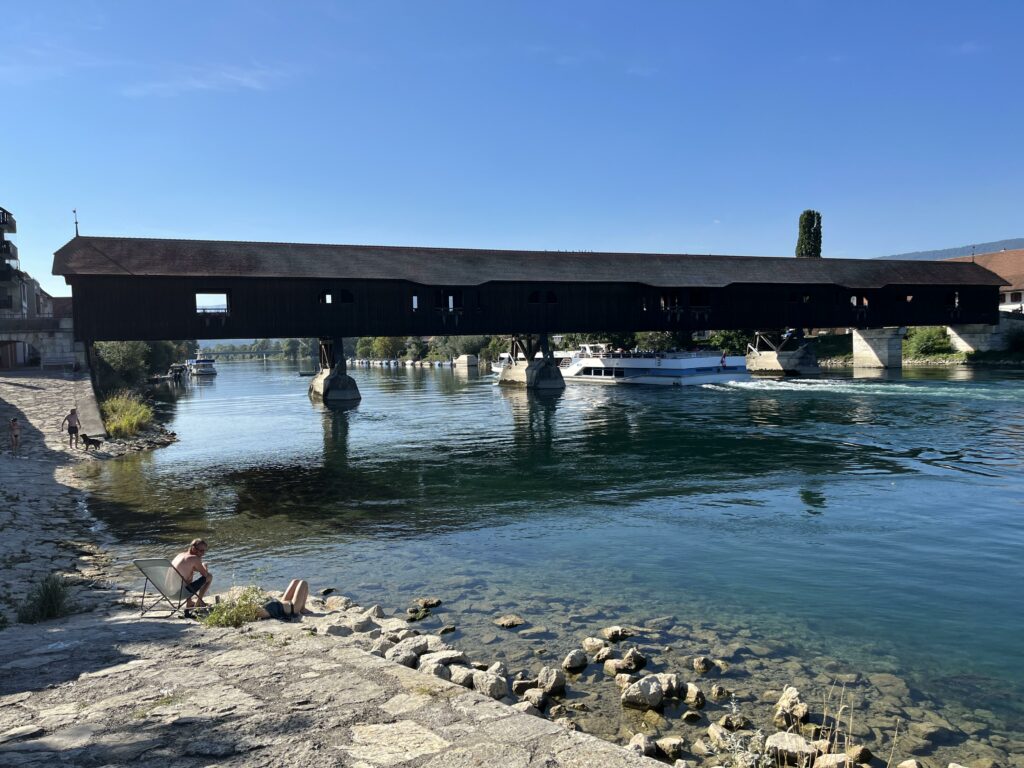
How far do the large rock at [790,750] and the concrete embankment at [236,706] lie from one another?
1.49 meters

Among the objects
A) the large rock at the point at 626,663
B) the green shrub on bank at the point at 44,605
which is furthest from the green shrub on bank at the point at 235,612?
the large rock at the point at 626,663

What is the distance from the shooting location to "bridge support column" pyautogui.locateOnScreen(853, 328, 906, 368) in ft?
183

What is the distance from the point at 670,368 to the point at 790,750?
47.0 metres

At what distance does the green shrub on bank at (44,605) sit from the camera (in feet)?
26.6

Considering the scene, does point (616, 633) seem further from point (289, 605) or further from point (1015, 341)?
point (1015, 341)

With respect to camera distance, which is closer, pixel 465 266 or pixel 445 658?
pixel 445 658

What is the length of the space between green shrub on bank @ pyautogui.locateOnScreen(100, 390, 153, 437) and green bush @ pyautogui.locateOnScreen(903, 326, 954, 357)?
2270 inches

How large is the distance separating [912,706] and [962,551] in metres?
5.63

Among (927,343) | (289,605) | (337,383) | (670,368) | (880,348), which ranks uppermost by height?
(927,343)

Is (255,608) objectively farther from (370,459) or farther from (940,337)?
(940,337)

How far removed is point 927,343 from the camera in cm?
5916

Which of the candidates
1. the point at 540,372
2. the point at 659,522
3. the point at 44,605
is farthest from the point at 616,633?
the point at 540,372

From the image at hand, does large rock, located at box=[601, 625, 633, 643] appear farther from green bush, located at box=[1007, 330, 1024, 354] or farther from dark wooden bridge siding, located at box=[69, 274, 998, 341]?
green bush, located at box=[1007, 330, 1024, 354]

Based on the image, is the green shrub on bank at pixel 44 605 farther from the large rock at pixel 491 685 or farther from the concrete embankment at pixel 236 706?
the large rock at pixel 491 685
